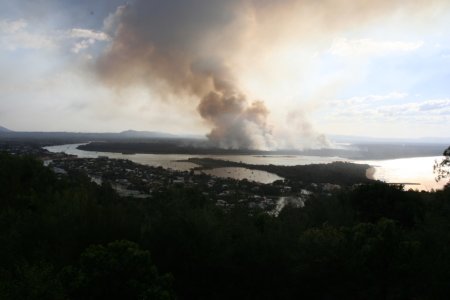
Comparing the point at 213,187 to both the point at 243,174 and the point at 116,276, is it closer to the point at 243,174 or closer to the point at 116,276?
the point at 243,174

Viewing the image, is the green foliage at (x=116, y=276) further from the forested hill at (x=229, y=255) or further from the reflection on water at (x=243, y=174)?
the reflection on water at (x=243, y=174)

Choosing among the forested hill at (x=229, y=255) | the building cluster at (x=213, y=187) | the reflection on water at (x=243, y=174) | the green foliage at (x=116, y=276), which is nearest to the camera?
the green foliage at (x=116, y=276)

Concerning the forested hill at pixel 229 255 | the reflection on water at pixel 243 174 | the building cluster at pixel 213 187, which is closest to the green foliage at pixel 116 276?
the forested hill at pixel 229 255

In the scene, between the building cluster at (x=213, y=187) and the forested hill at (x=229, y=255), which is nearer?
the forested hill at (x=229, y=255)

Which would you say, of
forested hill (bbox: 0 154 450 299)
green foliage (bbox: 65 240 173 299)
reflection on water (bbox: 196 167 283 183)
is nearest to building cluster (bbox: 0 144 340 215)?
reflection on water (bbox: 196 167 283 183)

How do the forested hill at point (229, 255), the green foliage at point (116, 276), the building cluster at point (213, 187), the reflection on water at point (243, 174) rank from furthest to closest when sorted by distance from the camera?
the reflection on water at point (243, 174)
the building cluster at point (213, 187)
the forested hill at point (229, 255)
the green foliage at point (116, 276)

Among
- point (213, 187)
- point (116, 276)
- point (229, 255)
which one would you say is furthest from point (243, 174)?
point (116, 276)

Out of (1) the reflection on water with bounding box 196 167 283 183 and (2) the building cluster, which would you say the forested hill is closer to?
(2) the building cluster

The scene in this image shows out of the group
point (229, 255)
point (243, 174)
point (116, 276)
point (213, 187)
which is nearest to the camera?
point (116, 276)

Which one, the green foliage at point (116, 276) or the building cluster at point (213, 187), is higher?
the green foliage at point (116, 276)
